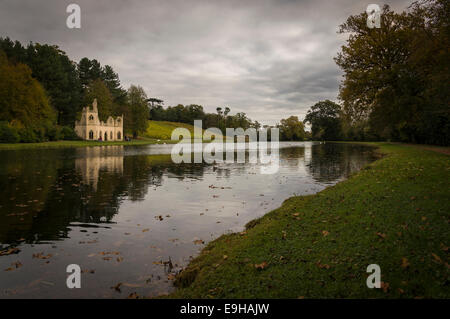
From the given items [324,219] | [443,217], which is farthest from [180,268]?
[443,217]

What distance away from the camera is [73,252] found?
675 centimetres

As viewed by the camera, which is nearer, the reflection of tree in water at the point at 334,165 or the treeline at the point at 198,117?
the reflection of tree in water at the point at 334,165

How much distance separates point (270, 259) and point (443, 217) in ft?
14.9

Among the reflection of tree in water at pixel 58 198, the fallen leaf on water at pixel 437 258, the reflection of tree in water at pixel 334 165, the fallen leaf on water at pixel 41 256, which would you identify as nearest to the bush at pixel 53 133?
the reflection of tree in water at pixel 58 198

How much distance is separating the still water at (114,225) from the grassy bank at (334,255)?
994 mm

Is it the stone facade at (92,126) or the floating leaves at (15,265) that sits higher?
the stone facade at (92,126)

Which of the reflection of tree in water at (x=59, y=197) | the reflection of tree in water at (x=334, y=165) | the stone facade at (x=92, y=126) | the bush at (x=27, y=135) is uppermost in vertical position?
the stone facade at (x=92, y=126)

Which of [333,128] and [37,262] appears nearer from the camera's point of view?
[37,262]

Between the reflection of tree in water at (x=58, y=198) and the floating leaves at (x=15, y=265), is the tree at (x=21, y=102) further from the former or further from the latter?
the floating leaves at (x=15, y=265)

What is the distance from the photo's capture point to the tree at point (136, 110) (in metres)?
86.6

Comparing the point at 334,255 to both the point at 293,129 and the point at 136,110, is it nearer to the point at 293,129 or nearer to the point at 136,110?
the point at 136,110

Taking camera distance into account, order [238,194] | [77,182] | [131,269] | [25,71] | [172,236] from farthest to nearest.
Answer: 1. [25,71]
2. [77,182]
3. [238,194]
4. [172,236]
5. [131,269]

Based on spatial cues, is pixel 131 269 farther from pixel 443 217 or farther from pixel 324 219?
pixel 443 217

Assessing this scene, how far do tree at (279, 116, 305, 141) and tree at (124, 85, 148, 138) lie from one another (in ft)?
258
